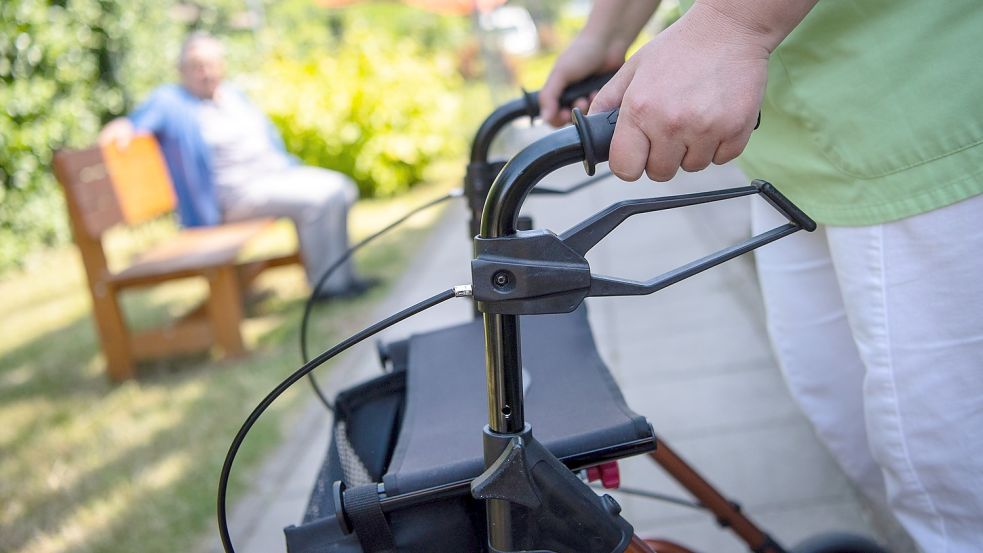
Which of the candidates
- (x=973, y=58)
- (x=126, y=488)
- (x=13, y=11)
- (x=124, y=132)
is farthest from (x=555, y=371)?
(x=13, y=11)

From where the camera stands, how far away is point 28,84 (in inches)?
288

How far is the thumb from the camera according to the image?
934 mm

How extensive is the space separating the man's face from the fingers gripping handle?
14.6 ft

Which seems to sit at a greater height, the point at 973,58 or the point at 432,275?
the point at 973,58

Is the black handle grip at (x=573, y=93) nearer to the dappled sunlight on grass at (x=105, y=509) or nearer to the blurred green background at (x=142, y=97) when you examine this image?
the dappled sunlight on grass at (x=105, y=509)

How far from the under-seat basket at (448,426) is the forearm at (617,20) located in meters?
0.47

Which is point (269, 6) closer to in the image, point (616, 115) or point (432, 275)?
point (432, 275)

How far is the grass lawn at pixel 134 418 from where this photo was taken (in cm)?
283

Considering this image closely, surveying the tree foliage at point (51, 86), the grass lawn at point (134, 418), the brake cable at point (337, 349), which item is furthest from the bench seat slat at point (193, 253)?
the tree foliage at point (51, 86)

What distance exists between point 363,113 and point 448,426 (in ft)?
22.2

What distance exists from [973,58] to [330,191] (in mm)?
4328

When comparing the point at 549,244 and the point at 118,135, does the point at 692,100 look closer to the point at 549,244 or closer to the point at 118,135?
the point at 549,244

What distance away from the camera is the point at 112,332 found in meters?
4.17

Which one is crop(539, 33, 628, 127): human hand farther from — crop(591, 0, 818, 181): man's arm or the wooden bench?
the wooden bench
